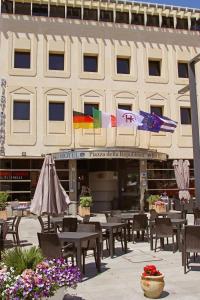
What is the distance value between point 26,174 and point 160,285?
1886 centimetres

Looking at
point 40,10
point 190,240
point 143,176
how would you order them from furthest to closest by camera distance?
point 40,10 → point 143,176 → point 190,240

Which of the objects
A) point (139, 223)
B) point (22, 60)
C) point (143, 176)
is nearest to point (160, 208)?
point (143, 176)

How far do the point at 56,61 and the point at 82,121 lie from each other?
5132 millimetres

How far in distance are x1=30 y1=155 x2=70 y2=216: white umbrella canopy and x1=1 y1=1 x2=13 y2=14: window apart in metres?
17.4

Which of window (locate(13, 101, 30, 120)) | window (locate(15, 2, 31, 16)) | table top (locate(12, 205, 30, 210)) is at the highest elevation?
window (locate(15, 2, 31, 16))

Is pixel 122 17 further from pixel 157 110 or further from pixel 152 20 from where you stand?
pixel 157 110

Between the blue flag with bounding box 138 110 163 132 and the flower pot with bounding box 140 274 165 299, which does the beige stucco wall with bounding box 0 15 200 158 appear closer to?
the blue flag with bounding box 138 110 163 132

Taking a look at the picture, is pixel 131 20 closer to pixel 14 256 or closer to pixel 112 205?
pixel 112 205

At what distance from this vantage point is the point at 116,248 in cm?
1212

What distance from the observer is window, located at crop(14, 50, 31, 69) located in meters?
25.9

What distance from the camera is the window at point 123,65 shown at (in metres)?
27.5

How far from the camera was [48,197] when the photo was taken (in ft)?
37.1

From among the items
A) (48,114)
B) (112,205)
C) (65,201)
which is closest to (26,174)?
(48,114)

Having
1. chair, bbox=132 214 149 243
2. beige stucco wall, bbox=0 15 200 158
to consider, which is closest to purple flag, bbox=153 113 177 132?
beige stucco wall, bbox=0 15 200 158
